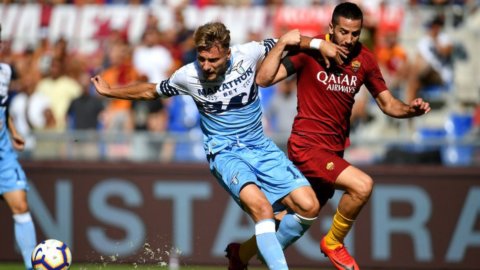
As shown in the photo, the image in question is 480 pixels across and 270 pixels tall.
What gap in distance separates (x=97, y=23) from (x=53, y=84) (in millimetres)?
2544

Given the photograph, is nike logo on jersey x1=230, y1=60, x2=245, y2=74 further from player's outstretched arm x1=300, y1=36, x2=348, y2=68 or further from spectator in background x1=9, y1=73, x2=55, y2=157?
spectator in background x1=9, y1=73, x2=55, y2=157

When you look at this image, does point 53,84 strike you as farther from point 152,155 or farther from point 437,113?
point 437,113

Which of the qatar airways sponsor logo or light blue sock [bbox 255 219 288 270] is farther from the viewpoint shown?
the qatar airways sponsor logo

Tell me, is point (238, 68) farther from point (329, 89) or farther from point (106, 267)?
point (106, 267)

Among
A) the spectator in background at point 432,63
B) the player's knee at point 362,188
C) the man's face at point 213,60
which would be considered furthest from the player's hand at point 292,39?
the spectator in background at point 432,63

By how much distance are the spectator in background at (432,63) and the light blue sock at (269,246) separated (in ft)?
22.4

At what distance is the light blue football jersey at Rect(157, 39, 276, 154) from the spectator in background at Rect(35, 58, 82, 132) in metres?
6.95

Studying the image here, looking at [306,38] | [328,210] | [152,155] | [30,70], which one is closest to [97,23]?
[30,70]

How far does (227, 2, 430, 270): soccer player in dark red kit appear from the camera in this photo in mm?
9734

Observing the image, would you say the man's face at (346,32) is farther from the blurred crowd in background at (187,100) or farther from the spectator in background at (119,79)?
the spectator in background at (119,79)

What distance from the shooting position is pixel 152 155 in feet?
48.0

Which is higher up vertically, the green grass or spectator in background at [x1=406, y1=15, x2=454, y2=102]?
spectator in background at [x1=406, y1=15, x2=454, y2=102]

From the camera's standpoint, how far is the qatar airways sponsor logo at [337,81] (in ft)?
32.5

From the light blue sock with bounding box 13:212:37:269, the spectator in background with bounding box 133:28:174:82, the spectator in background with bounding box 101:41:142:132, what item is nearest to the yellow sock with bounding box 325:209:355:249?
the light blue sock with bounding box 13:212:37:269
